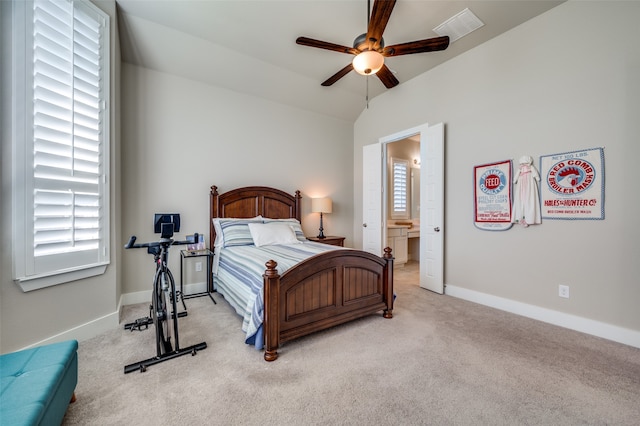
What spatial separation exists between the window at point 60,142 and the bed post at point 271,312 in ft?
5.56

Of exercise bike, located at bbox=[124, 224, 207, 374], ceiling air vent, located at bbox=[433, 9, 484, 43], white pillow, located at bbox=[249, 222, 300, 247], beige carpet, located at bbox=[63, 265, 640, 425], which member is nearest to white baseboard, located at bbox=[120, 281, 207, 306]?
beige carpet, located at bbox=[63, 265, 640, 425]

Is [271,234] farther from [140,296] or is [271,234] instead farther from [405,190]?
[405,190]

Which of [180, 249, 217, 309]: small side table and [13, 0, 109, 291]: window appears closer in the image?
[13, 0, 109, 291]: window

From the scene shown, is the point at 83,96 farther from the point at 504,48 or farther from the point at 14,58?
the point at 504,48

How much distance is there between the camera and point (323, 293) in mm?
2463

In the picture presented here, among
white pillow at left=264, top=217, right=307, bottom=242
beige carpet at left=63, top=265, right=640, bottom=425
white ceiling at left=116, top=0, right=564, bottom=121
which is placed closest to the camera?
beige carpet at left=63, top=265, right=640, bottom=425

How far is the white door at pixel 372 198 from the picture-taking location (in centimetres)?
480

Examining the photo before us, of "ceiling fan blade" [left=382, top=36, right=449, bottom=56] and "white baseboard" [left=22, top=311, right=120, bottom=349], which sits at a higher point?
"ceiling fan blade" [left=382, top=36, right=449, bottom=56]

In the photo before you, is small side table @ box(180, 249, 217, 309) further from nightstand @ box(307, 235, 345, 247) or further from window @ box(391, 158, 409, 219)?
window @ box(391, 158, 409, 219)

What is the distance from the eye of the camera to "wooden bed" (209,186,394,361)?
6.89 ft

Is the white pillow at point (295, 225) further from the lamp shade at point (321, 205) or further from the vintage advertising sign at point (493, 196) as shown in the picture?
the vintage advertising sign at point (493, 196)

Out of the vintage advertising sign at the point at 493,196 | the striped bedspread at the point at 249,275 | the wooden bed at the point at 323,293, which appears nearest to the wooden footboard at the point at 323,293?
the wooden bed at the point at 323,293

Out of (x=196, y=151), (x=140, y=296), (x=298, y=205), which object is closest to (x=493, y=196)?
(x=298, y=205)

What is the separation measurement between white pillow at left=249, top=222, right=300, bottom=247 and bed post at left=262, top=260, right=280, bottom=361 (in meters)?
1.52
